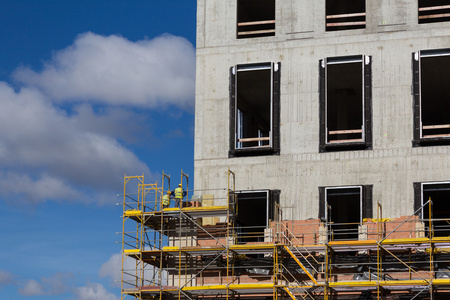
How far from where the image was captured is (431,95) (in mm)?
59625

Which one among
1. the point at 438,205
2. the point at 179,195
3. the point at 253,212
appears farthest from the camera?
the point at 253,212

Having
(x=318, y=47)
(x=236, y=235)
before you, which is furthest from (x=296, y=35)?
(x=236, y=235)

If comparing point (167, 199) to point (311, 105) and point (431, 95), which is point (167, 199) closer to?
point (311, 105)

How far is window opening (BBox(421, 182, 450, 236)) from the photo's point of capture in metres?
48.2

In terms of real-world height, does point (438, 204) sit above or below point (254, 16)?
below

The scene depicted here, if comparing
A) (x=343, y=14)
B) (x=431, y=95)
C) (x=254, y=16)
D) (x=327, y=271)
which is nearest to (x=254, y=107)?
(x=254, y=16)

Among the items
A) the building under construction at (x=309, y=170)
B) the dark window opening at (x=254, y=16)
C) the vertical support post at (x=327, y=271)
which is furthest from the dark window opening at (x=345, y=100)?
the vertical support post at (x=327, y=271)

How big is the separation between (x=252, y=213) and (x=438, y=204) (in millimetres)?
11108

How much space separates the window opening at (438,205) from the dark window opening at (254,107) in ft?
27.1

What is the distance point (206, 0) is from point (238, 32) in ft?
8.91

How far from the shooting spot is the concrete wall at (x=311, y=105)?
161 feet

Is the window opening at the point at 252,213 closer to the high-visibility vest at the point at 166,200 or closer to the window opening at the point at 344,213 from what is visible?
the high-visibility vest at the point at 166,200

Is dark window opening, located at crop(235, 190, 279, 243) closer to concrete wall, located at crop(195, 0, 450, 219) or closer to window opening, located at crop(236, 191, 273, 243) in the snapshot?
window opening, located at crop(236, 191, 273, 243)

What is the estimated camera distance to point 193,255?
49.6 metres
